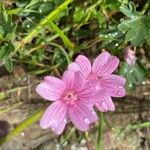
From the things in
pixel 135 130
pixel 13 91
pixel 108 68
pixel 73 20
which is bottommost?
pixel 135 130

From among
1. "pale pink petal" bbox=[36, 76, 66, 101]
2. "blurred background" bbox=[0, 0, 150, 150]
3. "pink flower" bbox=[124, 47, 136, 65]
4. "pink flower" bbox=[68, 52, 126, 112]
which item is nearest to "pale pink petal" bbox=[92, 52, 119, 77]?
"pink flower" bbox=[68, 52, 126, 112]

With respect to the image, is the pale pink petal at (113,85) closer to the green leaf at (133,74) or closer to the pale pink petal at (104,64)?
the pale pink petal at (104,64)

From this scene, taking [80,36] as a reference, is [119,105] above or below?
below

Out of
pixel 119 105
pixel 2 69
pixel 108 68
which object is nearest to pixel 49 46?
pixel 2 69

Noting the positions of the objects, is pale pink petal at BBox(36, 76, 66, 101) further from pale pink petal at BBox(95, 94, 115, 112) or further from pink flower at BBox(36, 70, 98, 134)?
pale pink petal at BBox(95, 94, 115, 112)

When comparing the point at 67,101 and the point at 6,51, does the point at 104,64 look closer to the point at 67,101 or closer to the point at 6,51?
the point at 67,101

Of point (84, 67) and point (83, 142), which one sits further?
point (83, 142)

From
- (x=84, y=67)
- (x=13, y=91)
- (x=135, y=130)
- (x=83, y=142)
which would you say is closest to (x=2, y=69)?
(x=13, y=91)

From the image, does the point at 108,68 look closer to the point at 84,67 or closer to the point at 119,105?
the point at 84,67
